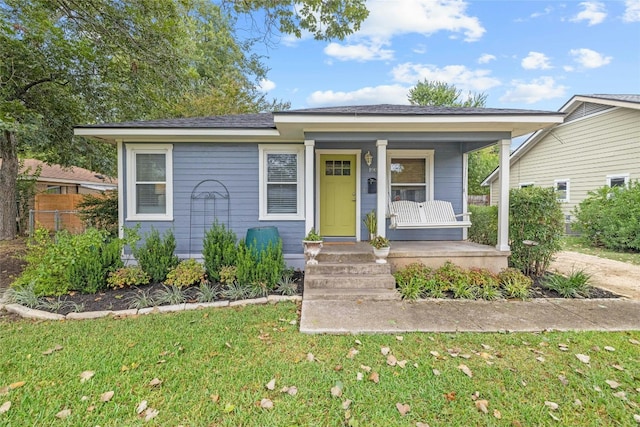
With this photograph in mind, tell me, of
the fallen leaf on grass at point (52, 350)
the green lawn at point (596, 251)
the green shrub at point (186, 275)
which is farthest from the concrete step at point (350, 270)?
the green lawn at point (596, 251)

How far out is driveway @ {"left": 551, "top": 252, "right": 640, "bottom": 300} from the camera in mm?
4727

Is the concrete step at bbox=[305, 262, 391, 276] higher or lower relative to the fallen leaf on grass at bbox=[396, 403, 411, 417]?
higher

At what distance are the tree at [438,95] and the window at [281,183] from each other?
19.4m

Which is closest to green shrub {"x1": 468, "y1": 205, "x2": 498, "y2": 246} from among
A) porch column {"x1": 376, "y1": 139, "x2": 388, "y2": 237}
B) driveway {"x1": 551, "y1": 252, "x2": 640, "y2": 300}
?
driveway {"x1": 551, "y1": 252, "x2": 640, "y2": 300}

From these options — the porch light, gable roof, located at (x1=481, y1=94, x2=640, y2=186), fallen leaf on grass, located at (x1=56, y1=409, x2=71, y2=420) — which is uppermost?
gable roof, located at (x1=481, y1=94, x2=640, y2=186)

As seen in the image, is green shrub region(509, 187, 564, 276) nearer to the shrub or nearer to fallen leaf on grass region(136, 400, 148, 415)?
fallen leaf on grass region(136, 400, 148, 415)

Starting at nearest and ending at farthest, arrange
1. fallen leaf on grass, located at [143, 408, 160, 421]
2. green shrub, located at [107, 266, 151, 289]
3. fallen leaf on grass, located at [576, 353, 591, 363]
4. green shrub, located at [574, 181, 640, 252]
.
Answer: fallen leaf on grass, located at [143, 408, 160, 421] → fallen leaf on grass, located at [576, 353, 591, 363] → green shrub, located at [107, 266, 151, 289] → green shrub, located at [574, 181, 640, 252]

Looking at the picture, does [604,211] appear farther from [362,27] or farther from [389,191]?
[362,27]

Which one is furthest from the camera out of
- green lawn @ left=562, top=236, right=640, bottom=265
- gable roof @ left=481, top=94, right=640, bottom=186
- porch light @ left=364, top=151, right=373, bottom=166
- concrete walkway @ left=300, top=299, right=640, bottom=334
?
gable roof @ left=481, top=94, right=640, bottom=186

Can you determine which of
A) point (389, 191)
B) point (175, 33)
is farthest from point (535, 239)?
point (175, 33)

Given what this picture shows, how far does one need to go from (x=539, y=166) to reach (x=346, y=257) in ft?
38.0

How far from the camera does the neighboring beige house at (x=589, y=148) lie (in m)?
8.75

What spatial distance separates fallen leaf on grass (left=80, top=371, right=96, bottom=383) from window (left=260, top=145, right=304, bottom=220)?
3.84 m

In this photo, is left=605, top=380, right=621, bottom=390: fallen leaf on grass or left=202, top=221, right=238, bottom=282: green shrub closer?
left=605, top=380, right=621, bottom=390: fallen leaf on grass
